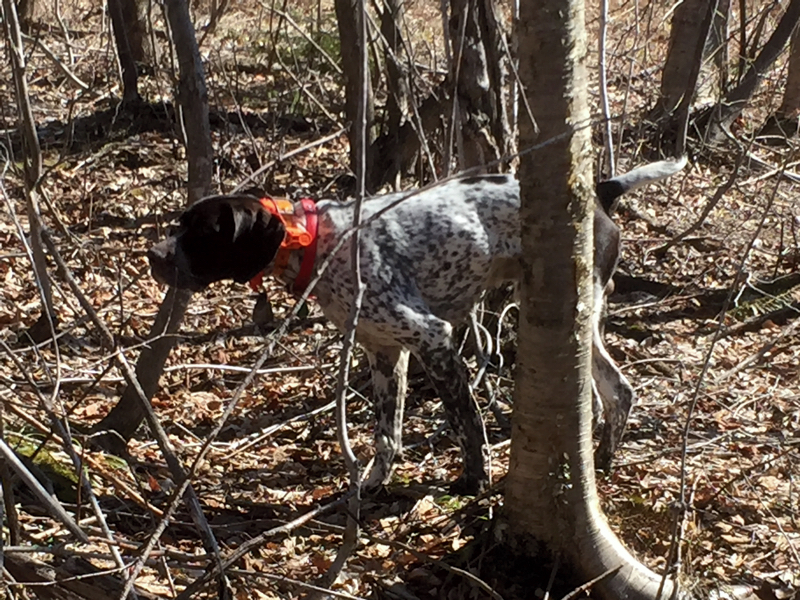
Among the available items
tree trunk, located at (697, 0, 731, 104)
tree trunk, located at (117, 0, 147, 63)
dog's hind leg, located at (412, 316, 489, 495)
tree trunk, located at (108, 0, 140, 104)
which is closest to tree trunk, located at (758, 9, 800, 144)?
tree trunk, located at (697, 0, 731, 104)

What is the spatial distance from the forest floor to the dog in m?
0.26

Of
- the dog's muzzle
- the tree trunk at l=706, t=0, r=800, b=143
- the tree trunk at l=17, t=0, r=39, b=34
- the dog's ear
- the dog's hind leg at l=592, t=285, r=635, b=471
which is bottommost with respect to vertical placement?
the dog's hind leg at l=592, t=285, r=635, b=471

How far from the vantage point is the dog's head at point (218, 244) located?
399cm

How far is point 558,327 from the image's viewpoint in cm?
311

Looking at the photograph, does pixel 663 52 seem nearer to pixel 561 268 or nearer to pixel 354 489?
pixel 561 268

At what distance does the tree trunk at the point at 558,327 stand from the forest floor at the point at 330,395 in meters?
0.22

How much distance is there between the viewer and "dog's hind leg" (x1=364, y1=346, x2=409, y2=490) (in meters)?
4.67

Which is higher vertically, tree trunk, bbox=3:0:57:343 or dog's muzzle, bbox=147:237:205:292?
tree trunk, bbox=3:0:57:343

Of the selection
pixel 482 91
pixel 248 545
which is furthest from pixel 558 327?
pixel 482 91

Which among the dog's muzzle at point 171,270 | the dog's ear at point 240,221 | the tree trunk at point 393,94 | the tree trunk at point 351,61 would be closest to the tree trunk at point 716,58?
→ the tree trunk at point 393,94

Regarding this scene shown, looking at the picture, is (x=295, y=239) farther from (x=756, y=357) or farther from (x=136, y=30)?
(x=136, y=30)

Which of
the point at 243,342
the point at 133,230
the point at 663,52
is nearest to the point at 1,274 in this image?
the point at 133,230

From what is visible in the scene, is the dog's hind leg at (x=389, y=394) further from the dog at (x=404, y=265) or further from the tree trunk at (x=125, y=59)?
the tree trunk at (x=125, y=59)

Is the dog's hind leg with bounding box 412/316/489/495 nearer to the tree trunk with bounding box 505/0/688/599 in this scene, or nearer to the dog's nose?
the tree trunk with bounding box 505/0/688/599
